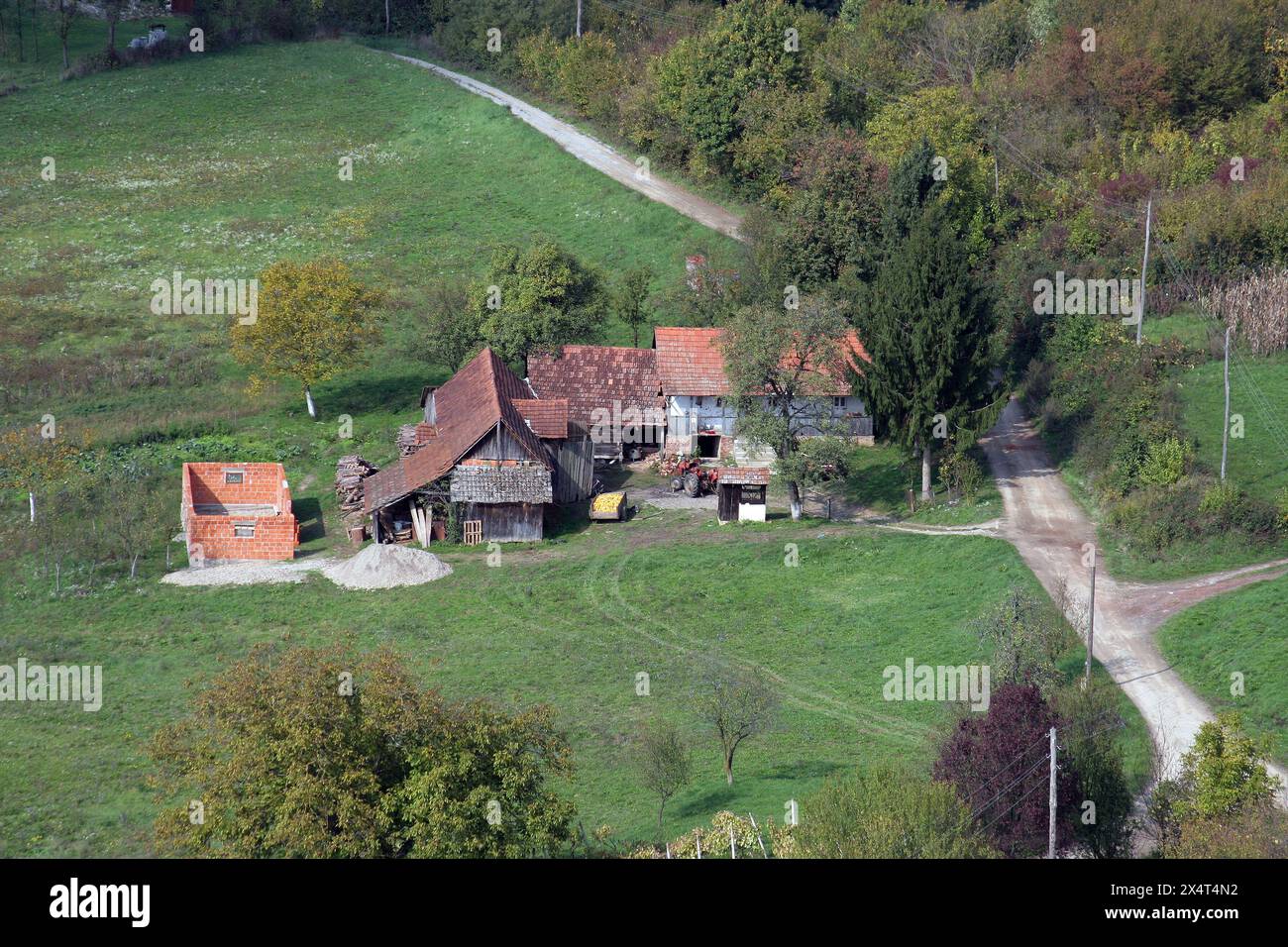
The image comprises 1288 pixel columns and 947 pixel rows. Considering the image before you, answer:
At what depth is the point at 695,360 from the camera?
198 feet

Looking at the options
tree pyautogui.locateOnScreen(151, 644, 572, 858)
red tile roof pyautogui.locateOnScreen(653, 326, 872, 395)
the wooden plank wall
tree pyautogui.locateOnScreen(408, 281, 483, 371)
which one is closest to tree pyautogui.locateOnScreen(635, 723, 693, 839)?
tree pyautogui.locateOnScreen(151, 644, 572, 858)

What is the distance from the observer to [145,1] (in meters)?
115

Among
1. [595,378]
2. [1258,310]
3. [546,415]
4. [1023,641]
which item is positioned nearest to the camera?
[1023,641]

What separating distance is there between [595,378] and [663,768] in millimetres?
29468

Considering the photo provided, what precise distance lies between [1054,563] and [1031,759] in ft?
57.1

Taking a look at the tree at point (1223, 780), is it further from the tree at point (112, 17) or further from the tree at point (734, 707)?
the tree at point (112, 17)

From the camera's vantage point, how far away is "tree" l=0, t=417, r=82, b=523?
55062 millimetres

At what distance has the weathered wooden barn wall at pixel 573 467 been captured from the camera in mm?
55844

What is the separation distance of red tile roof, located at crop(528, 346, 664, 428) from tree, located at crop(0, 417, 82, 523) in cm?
1816

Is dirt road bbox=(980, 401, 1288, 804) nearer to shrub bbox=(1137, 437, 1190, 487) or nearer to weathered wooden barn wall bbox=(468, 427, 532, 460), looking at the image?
shrub bbox=(1137, 437, 1190, 487)

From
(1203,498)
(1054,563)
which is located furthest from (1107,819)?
(1203,498)

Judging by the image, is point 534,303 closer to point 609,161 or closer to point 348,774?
point 609,161

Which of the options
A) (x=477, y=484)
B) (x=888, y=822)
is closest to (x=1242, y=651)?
(x=888, y=822)

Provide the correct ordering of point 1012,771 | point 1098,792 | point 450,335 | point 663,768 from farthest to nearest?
point 450,335, point 663,768, point 1098,792, point 1012,771
